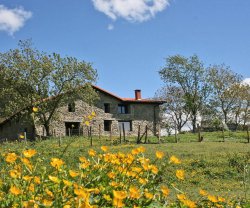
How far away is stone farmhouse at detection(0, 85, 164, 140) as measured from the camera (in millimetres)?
42375

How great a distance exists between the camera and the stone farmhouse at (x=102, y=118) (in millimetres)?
42375

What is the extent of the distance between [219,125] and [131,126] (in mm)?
12822

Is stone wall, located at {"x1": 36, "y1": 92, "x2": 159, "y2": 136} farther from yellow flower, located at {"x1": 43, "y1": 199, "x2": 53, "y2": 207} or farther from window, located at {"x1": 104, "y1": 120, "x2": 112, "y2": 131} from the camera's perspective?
yellow flower, located at {"x1": 43, "y1": 199, "x2": 53, "y2": 207}

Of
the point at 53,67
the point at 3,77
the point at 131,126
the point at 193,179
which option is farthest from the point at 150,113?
the point at 193,179

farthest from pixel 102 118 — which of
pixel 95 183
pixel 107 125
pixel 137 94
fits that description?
pixel 95 183

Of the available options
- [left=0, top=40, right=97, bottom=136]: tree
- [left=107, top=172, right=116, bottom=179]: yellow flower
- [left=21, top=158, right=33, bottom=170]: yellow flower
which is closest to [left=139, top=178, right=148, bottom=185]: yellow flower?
[left=107, top=172, right=116, bottom=179]: yellow flower

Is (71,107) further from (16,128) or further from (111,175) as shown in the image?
(111,175)

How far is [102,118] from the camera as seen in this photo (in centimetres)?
4494

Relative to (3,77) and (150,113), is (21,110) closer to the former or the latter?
(3,77)

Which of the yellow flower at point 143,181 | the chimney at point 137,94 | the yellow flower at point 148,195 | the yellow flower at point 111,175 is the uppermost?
the chimney at point 137,94

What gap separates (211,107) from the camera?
60125 millimetres

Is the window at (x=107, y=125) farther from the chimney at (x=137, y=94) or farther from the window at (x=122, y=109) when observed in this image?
the chimney at (x=137, y=94)

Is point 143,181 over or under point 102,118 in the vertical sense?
under

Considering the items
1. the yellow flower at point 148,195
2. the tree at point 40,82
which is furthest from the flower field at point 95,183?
the tree at point 40,82
